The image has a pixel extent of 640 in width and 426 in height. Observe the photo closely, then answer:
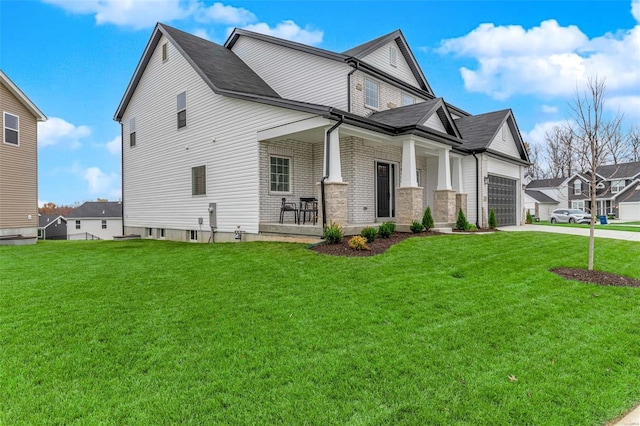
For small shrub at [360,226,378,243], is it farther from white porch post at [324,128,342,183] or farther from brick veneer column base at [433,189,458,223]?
brick veneer column base at [433,189,458,223]

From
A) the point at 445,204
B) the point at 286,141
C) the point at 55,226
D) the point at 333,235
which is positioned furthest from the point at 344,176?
the point at 55,226

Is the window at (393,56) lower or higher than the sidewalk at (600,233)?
higher

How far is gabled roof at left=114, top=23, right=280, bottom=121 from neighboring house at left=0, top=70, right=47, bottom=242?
403cm

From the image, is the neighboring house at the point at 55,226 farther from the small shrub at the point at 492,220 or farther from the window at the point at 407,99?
the small shrub at the point at 492,220

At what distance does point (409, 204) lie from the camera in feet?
35.5

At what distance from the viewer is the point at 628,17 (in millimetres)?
12180

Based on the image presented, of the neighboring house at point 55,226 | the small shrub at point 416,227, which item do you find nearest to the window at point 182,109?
the small shrub at point 416,227

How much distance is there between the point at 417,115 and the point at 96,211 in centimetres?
3949

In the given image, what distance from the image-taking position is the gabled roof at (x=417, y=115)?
1116 cm

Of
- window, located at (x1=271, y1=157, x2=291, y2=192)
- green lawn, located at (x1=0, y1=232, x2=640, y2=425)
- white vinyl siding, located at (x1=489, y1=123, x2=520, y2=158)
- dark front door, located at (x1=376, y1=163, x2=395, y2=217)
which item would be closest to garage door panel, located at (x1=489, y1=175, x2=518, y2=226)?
white vinyl siding, located at (x1=489, y1=123, x2=520, y2=158)

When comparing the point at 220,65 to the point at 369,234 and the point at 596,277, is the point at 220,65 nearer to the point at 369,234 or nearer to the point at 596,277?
the point at 369,234

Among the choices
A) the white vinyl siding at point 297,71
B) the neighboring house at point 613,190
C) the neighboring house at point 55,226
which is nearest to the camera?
Answer: the white vinyl siding at point 297,71

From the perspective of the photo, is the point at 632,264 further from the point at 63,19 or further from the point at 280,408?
the point at 63,19

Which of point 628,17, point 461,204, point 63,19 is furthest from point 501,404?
point 63,19
